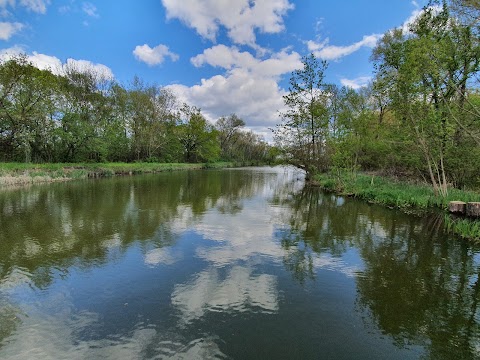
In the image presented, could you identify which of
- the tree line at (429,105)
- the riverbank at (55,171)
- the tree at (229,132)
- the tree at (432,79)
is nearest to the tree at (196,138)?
the tree at (229,132)

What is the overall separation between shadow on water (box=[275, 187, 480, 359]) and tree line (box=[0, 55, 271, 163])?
2199 cm

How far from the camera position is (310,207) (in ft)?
50.6

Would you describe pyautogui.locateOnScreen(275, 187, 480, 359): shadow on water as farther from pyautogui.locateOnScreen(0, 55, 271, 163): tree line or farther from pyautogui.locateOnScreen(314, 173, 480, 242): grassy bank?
pyautogui.locateOnScreen(0, 55, 271, 163): tree line

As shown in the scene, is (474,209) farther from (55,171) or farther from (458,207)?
(55,171)

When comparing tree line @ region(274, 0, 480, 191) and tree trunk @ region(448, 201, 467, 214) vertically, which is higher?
tree line @ region(274, 0, 480, 191)

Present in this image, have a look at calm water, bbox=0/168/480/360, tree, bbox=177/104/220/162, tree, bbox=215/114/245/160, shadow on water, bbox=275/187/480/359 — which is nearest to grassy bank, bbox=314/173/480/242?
shadow on water, bbox=275/187/480/359

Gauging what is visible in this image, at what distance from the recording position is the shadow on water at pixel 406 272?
4234 mm

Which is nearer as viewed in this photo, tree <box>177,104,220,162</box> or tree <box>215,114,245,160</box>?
tree <box>177,104,220,162</box>

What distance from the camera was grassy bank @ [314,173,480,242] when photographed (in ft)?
31.7

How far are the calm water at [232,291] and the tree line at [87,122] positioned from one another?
23436mm

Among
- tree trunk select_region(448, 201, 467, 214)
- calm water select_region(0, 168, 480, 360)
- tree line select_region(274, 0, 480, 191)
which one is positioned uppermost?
tree line select_region(274, 0, 480, 191)

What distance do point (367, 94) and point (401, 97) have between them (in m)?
20.3

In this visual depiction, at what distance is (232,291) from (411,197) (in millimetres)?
13245

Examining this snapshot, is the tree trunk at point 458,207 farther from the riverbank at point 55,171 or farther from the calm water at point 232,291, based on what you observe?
the riverbank at point 55,171
